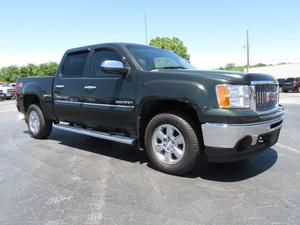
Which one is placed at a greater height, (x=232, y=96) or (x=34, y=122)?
(x=232, y=96)

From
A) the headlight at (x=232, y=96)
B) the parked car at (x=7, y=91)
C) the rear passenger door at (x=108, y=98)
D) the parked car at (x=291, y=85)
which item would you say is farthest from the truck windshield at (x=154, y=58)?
the parked car at (x=291, y=85)

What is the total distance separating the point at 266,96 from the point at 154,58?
1.97 meters

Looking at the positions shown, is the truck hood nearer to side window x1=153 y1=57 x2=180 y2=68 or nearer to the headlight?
the headlight

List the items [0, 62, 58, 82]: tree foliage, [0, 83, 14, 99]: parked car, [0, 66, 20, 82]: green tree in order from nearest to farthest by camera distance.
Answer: [0, 83, 14, 99]: parked car → [0, 62, 58, 82]: tree foliage → [0, 66, 20, 82]: green tree

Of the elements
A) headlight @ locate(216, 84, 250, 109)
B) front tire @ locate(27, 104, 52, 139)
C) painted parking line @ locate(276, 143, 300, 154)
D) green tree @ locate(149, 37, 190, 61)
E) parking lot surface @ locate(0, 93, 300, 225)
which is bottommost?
painted parking line @ locate(276, 143, 300, 154)

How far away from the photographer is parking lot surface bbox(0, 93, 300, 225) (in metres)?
3.19

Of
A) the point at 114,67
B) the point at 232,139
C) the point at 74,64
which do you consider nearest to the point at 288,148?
the point at 232,139

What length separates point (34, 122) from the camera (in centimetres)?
741

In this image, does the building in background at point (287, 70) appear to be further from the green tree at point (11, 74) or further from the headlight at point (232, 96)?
the green tree at point (11, 74)

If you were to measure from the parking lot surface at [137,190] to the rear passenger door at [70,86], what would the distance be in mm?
789

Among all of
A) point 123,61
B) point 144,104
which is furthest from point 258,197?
point 123,61

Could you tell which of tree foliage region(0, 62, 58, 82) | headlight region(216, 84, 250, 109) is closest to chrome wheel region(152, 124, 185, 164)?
headlight region(216, 84, 250, 109)

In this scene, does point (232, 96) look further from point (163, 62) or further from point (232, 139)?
point (163, 62)

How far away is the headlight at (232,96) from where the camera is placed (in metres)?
3.88
